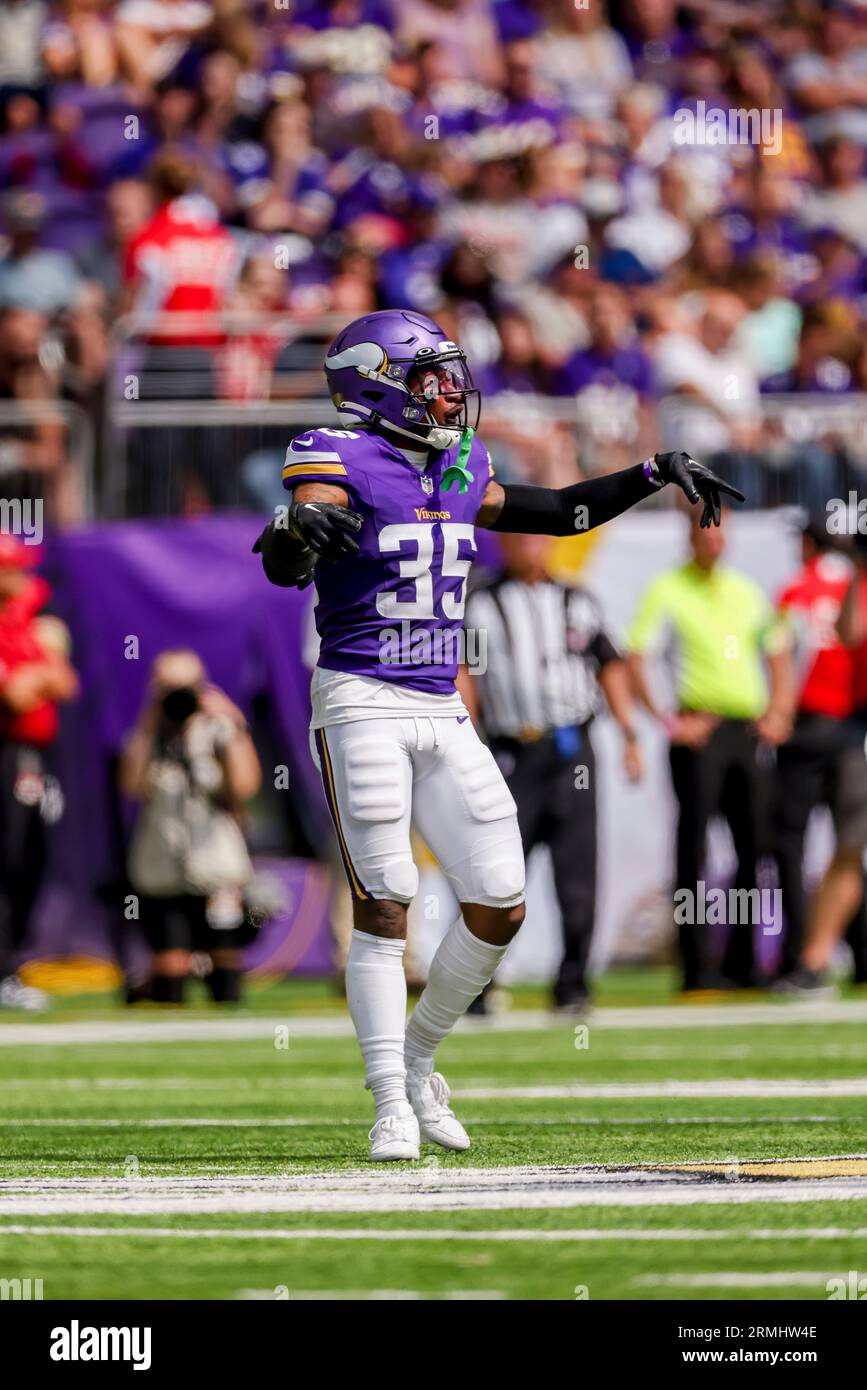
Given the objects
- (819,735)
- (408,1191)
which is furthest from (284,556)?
(819,735)

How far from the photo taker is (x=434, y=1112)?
691 centimetres

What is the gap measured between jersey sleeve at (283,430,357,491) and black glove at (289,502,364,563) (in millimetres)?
221

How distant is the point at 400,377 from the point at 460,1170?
2067 millimetres

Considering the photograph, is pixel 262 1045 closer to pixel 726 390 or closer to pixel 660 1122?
pixel 660 1122

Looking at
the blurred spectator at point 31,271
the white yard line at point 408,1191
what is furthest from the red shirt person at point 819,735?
the white yard line at point 408,1191

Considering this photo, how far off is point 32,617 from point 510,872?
7.10 meters

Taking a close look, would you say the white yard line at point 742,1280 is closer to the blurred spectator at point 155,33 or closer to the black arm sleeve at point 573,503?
the black arm sleeve at point 573,503

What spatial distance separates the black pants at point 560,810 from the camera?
483 inches

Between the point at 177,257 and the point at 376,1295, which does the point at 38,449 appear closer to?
the point at 177,257

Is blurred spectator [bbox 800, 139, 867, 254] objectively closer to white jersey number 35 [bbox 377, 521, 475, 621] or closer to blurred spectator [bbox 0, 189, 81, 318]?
blurred spectator [bbox 0, 189, 81, 318]

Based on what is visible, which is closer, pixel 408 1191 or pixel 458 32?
pixel 408 1191

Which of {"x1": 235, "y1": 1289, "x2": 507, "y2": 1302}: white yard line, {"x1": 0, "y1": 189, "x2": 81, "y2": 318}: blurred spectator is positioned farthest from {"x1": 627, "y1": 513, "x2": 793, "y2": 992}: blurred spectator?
{"x1": 235, "y1": 1289, "x2": 507, "y2": 1302}: white yard line

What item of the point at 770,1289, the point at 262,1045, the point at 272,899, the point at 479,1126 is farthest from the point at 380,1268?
the point at 272,899

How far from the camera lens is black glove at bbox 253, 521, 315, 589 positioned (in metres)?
6.57
